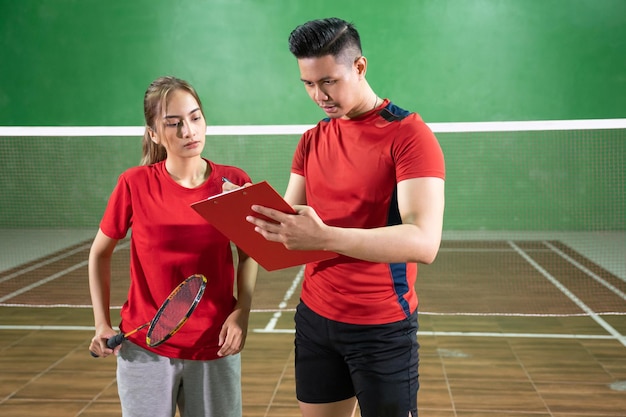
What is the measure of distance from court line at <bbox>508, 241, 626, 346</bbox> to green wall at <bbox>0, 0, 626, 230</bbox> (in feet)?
5.40

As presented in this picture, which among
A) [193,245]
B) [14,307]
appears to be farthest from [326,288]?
[14,307]

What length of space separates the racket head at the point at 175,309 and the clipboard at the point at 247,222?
0.22 meters

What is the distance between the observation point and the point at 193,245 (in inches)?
88.0

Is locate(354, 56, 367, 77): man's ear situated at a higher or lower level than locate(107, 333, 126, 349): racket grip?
higher

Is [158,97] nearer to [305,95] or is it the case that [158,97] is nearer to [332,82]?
[332,82]

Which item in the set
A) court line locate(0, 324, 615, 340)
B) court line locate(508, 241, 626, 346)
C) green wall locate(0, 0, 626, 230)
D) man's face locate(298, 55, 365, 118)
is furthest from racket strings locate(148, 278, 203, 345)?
green wall locate(0, 0, 626, 230)

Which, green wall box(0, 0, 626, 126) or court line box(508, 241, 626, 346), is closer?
court line box(508, 241, 626, 346)

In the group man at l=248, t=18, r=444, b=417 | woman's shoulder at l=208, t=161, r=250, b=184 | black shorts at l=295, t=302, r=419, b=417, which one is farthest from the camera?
woman's shoulder at l=208, t=161, r=250, b=184

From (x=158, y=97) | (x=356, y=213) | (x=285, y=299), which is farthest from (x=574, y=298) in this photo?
(x=158, y=97)

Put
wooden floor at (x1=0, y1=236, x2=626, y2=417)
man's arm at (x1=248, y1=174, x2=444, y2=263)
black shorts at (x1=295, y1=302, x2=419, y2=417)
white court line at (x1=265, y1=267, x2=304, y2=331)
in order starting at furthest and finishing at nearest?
white court line at (x1=265, y1=267, x2=304, y2=331), wooden floor at (x1=0, y1=236, x2=626, y2=417), black shorts at (x1=295, y1=302, x2=419, y2=417), man's arm at (x1=248, y1=174, x2=444, y2=263)

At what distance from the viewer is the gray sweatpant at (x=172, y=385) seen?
2.19m

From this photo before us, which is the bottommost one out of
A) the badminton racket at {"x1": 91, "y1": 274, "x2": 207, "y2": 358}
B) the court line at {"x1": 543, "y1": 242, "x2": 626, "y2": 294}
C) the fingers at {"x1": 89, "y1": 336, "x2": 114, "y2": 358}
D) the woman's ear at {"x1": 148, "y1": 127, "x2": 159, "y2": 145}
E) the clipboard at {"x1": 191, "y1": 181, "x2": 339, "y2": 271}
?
the court line at {"x1": 543, "y1": 242, "x2": 626, "y2": 294}

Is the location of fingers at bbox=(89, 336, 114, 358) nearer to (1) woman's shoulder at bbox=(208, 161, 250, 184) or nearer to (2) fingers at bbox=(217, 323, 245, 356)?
(2) fingers at bbox=(217, 323, 245, 356)

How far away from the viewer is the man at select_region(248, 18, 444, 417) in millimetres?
1967
